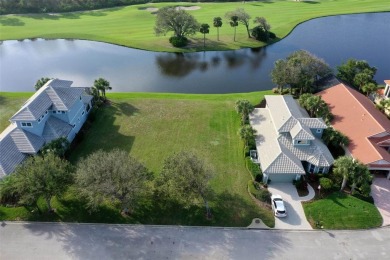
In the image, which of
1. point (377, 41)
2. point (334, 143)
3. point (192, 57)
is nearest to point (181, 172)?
point (334, 143)

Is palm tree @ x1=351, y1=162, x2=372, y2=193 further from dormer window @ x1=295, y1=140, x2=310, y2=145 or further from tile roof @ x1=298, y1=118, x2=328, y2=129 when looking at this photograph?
tile roof @ x1=298, y1=118, x2=328, y2=129

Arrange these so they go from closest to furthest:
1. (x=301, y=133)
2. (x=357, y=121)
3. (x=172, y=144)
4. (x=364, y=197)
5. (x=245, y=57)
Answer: (x=364, y=197), (x=301, y=133), (x=357, y=121), (x=172, y=144), (x=245, y=57)

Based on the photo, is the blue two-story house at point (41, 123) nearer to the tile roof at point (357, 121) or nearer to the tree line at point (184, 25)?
the tile roof at point (357, 121)

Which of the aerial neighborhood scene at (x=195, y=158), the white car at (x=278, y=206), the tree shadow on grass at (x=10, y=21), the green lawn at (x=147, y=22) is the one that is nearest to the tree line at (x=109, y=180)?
the aerial neighborhood scene at (x=195, y=158)

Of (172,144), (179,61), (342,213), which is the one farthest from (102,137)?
(179,61)

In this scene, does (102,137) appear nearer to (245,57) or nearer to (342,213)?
(342,213)

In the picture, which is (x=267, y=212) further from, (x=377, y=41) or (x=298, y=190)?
(x=377, y=41)
